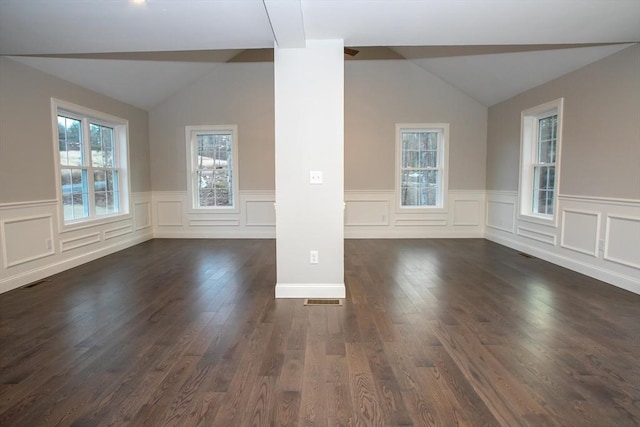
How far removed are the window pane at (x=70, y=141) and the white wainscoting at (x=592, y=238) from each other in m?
6.32

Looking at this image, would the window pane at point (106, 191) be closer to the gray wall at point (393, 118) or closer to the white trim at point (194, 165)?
the white trim at point (194, 165)

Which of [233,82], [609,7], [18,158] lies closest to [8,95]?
[18,158]

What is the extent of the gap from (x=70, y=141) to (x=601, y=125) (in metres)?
6.36

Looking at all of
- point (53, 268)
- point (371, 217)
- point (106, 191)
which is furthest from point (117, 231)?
point (371, 217)

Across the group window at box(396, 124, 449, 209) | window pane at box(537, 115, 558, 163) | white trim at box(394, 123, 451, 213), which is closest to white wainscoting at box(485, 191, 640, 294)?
window pane at box(537, 115, 558, 163)

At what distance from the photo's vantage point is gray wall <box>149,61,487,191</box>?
639cm

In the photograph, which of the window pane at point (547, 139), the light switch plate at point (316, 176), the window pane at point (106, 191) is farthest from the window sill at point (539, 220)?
the window pane at point (106, 191)

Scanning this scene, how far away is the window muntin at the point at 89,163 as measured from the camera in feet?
14.7

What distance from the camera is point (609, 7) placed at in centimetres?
266

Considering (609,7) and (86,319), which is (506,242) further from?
(86,319)

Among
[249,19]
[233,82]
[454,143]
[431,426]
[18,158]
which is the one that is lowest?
[431,426]

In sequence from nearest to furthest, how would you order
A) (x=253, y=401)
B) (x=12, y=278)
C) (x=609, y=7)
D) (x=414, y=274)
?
1. (x=253, y=401)
2. (x=609, y=7)
3. (x=12, y=278)
4. (x=414, y=274)

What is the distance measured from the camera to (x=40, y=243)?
3996mm

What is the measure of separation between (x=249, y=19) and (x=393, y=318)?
8.69 ft
